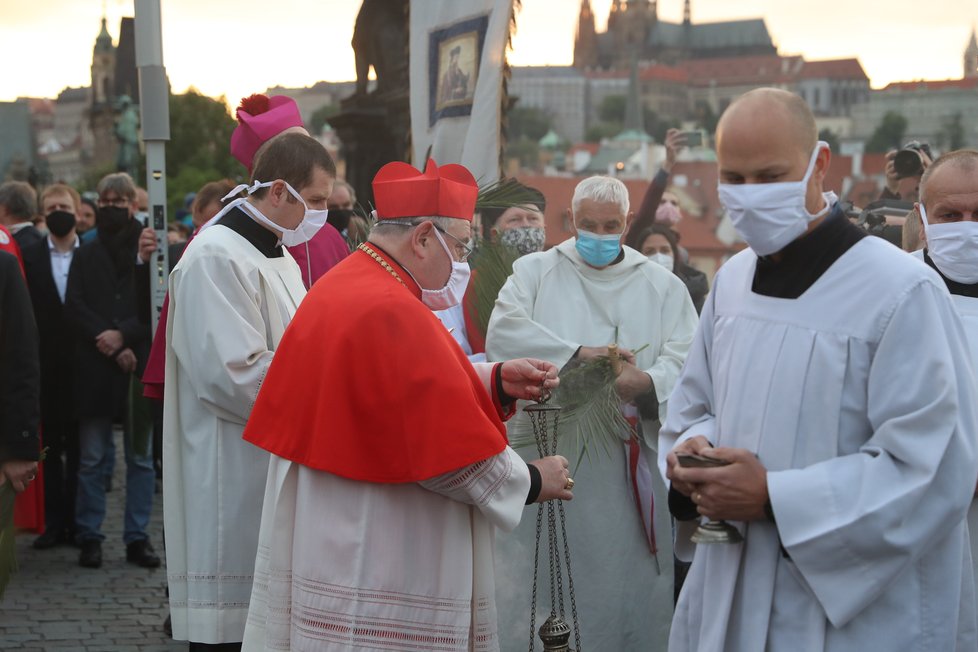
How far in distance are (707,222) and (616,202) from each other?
238 ft

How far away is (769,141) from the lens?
8.90 feet

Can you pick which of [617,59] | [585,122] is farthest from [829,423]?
[617,59]

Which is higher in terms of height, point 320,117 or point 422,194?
point 320,117

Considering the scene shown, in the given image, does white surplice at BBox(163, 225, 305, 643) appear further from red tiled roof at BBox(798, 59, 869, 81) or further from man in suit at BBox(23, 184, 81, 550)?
red tiled roof at BBox(798, 59, 869, 81)

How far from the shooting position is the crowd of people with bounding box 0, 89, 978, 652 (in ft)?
8.67

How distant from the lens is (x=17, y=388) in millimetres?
4379

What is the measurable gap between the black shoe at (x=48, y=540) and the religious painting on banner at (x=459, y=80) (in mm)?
3403

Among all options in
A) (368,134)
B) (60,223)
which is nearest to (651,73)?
(368,134)

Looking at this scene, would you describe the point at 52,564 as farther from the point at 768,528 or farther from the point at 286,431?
the point at 768,528

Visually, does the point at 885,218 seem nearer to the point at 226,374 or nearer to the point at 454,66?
the point at 454,66

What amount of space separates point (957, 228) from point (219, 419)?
2.50 meters

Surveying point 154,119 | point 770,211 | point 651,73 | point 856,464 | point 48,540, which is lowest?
point 48,540

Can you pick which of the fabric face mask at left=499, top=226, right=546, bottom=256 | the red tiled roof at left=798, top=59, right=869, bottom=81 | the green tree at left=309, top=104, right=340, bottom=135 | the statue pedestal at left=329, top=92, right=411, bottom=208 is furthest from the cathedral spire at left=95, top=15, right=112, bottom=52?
the fabric face mask at left=499, top=226, right=546, bottom=256

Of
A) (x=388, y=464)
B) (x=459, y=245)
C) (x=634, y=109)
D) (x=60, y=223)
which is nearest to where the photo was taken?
(x=388, y=464)
